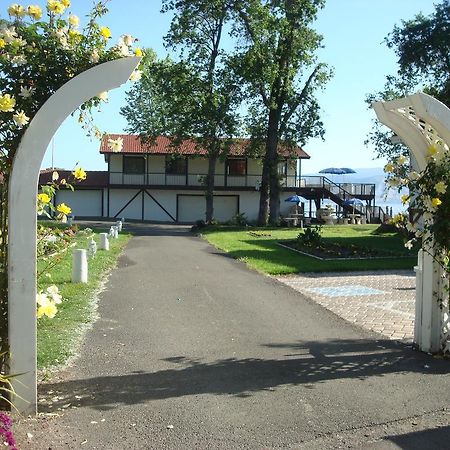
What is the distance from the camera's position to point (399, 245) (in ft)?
74.5

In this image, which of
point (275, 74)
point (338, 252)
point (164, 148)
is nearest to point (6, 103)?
point (338, 252)

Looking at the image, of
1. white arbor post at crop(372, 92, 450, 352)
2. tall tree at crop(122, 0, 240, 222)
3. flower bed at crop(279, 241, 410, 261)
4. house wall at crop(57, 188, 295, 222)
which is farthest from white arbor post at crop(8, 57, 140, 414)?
house wall at crop(57, 188, 295, 222)

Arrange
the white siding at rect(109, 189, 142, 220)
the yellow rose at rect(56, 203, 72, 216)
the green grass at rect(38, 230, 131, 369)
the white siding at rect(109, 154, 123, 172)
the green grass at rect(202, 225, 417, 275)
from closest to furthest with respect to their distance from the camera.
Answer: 1. the yellow rose at rect(56, 203, 72, 216)
2. the green grass at rect(38, 230, 131, 369)
3. the green grass at rect(202, 225, 417, 275)
4. the white siding at rect(109, 154, 123, 172)
5. the white siding at rect(109, 189, 142, 220)

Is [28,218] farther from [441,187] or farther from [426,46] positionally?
[426,46]

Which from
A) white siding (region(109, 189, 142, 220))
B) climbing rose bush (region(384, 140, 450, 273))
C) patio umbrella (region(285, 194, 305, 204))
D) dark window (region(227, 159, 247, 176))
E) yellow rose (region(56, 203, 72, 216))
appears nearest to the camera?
yellow rose (region(56, 203, 72, 216))

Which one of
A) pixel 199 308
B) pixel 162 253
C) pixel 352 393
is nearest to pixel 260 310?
pixel 199 308

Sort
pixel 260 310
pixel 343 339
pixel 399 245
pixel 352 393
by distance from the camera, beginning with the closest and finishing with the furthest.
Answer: pixel 352 393
pixel 343 339
pixel 260 310
pixel 399 245

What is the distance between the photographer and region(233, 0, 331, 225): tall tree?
35344 mm

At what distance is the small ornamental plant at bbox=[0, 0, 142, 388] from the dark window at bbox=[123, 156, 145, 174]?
42.9 metres

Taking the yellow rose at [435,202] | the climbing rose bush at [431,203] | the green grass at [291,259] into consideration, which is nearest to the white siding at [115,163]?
the green grass at [291,259]

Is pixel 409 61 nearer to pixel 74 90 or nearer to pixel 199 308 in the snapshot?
pixel 199 308

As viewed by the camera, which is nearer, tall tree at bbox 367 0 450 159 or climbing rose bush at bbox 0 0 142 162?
climbing rose bush at bbox 0 0 142 162

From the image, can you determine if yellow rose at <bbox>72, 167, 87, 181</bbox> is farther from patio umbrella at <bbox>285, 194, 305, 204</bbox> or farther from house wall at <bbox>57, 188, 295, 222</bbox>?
house wall at <bbox>57, 188, 295, 222</bbox>

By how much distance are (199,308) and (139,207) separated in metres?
38.4
